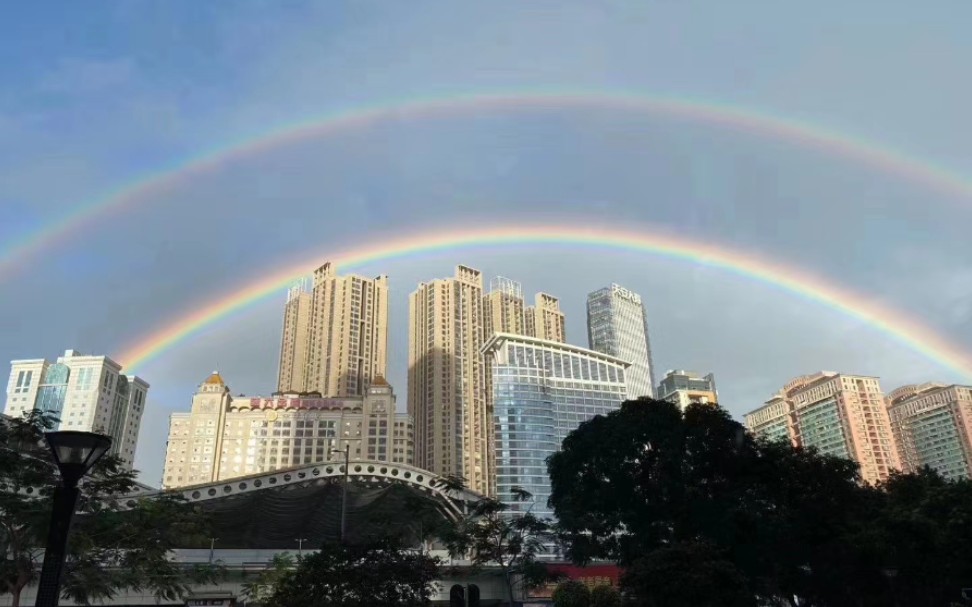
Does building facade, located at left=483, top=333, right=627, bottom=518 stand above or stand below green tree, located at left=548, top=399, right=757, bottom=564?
above

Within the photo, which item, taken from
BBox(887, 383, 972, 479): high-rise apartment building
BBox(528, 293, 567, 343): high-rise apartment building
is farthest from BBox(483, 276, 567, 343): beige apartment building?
BBox(887, 383, 972, 479): high-rise apartment building

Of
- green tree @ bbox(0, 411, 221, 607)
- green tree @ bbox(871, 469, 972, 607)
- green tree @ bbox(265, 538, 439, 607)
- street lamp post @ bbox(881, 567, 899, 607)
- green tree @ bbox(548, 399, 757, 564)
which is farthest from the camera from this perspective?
green tree @ bbox(548, 399, 757, 564)

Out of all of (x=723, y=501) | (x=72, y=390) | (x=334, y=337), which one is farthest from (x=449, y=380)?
(x=723, y=501)

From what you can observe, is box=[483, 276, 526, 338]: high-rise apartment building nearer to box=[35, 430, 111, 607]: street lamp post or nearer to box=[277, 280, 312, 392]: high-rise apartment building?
box=[277, 280, 312, 392]: high-rise apartment building

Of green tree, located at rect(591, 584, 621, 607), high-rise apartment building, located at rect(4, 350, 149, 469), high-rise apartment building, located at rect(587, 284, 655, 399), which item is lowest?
green tree, located at rect(591, 584, 621, 607)

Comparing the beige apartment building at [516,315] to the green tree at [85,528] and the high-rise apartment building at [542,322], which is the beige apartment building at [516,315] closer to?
the high-rise apartment building at [542,322]

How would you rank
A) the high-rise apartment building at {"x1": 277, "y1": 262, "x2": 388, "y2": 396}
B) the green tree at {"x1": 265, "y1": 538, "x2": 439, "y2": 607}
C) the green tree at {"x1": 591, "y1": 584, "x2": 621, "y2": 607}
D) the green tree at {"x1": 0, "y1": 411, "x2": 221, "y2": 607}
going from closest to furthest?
1. the green tree at {"x1": 265, "y1": 538, "x2": 439, "y2": 607}
2. the green tree at {"x1": 0, "y1": 411, "x2": 221, "y2": 607}
3. the green tree at {"x1": 591, "y1": 584, "x2": 621, "y2": 607}
4. the high-rise apartment building at {"x1": 277, "y1": 262, "x2": 388, "y2": 396}

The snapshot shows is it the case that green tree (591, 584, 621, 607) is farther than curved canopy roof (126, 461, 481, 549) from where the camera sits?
No
